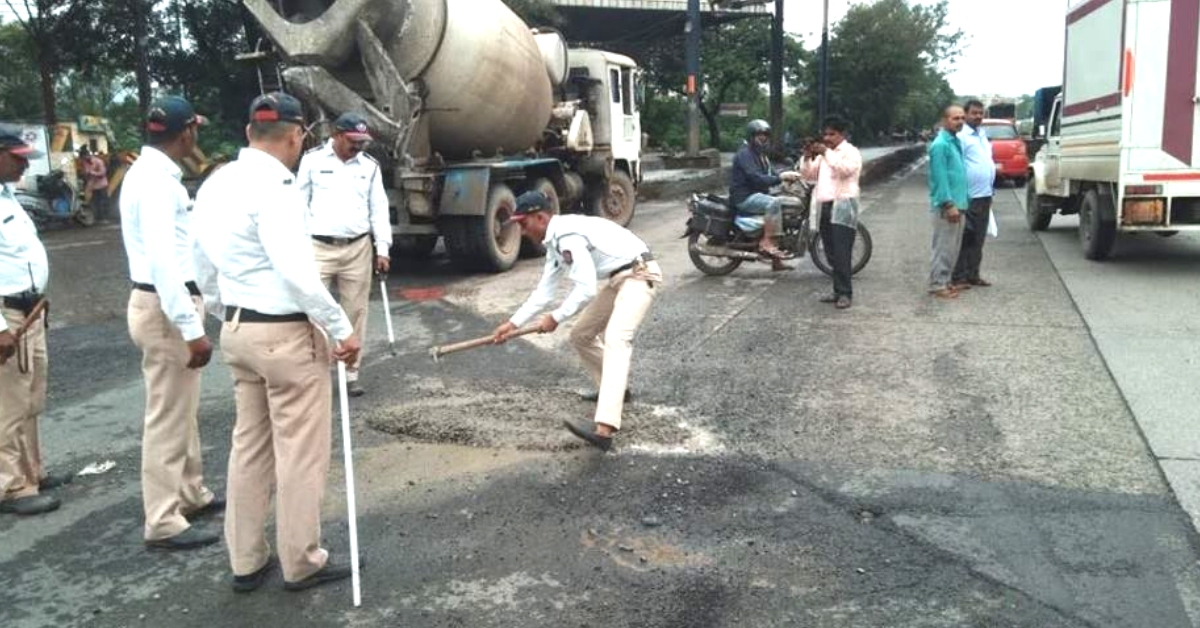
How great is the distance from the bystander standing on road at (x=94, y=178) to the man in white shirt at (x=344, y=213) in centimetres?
1502

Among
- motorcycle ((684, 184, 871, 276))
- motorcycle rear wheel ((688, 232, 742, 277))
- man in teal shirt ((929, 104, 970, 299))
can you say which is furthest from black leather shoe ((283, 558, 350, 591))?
motorcycle rear wheel ((688, 232, 742, 277))

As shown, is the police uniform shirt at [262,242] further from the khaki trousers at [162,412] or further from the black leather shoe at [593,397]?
the black leather shoe at [593,397]

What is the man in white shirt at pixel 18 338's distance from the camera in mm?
4223

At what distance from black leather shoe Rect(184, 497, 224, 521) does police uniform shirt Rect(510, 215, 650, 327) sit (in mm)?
1612

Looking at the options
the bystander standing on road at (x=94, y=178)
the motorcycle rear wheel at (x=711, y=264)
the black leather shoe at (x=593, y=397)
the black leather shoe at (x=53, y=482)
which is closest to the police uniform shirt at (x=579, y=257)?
the black leather shoe at (x=593, y=397)

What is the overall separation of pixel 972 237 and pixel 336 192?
5.92m

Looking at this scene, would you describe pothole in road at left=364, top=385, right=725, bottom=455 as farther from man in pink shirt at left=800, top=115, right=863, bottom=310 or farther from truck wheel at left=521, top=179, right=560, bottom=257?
truck wheel at left=521, top=179, right=560, bottom=257

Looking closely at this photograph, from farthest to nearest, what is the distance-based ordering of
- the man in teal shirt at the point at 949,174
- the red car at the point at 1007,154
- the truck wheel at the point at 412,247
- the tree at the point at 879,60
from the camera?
1. the tree at the point at 879,60
2. the red car at the point at 1007,154
3. the truck wheel at the point at 412,247
4. the man in teal shirt at the point at 949,174

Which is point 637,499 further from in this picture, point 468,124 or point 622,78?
point 622,78

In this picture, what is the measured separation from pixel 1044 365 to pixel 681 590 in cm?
400

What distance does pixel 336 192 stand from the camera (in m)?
6.19

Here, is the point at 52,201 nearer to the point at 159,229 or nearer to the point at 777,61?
the point at 159,229

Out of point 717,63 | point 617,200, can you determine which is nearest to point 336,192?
point 617,200

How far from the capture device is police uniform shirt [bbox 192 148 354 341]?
3.20 meters
